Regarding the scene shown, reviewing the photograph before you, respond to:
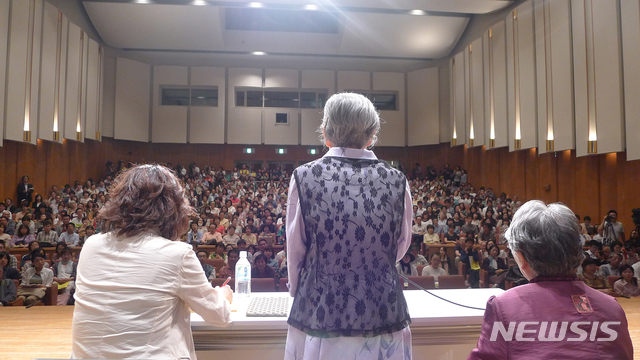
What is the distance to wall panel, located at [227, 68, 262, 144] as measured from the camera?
14.2m

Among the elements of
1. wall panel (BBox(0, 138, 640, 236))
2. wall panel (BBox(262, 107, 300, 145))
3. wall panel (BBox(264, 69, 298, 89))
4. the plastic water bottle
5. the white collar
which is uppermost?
wall panel (BBox(264, 69, 298, 89))

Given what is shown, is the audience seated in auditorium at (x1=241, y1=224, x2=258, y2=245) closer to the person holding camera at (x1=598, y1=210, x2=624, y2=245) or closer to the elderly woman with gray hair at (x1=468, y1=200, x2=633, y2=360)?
the person holding camera at (x1=598, y1=210, x2=624, y2=245)

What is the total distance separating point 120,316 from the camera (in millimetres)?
1070

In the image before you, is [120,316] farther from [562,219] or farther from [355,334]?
[562,219]

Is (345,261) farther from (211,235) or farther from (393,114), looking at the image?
(393,114)

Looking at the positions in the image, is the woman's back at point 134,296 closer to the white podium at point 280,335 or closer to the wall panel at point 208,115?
the white podium at point 280,335

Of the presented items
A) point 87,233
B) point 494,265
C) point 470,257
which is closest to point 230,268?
point 87,233

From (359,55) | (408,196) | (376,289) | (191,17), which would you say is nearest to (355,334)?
(376,289)

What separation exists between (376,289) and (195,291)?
50 cm

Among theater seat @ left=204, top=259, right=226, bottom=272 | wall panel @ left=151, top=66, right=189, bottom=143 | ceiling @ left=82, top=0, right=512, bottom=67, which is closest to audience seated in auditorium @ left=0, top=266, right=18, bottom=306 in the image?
theater seat @ left=204, top=259, right=226, bottom=272

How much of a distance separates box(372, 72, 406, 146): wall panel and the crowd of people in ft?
8.24

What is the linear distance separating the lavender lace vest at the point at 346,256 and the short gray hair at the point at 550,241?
32 centimetres

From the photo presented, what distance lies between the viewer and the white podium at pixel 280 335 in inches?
58.1

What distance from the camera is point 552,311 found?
2.93 feet
